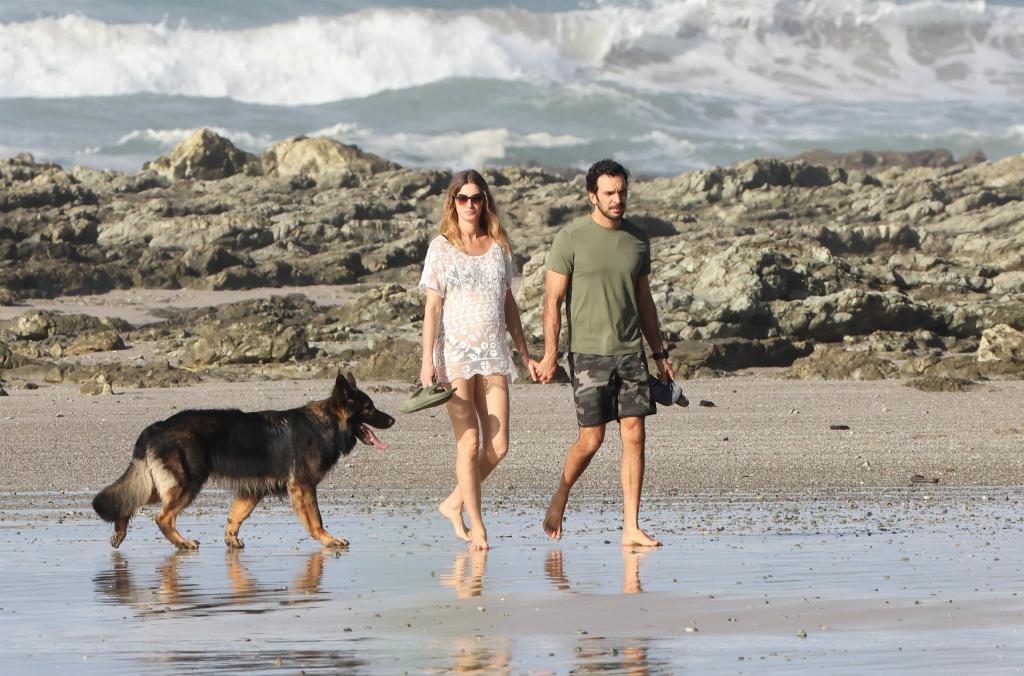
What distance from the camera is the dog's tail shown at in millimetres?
9031

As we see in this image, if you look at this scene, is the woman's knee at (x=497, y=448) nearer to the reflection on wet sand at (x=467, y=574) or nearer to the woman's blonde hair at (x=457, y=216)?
the reflection on wet sand at (x=467, y=574)

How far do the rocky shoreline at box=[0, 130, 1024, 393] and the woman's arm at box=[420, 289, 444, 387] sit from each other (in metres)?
12.4

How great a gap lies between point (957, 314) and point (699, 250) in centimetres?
663

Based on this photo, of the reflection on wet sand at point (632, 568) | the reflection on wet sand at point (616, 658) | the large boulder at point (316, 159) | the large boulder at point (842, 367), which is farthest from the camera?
the large boulder at point (316, 159)

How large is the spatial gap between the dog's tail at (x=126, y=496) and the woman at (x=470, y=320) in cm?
166

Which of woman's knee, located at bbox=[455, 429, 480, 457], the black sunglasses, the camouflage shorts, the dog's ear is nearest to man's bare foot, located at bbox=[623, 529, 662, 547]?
the camouflage shorts

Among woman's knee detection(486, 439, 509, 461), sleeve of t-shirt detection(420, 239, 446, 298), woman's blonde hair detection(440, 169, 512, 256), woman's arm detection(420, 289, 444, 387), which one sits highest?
woman's blonde hair detection(440, 169, 512, 256)

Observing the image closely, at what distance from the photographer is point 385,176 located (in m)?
72.1

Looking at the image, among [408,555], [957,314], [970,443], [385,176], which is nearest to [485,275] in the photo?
[408,555]

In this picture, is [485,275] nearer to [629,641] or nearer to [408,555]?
[408,555]

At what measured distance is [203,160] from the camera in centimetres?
7606

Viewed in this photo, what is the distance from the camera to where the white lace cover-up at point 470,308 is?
886 cm

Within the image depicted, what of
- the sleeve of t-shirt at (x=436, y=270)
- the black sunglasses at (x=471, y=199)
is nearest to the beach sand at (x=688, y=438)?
the sleeve of t-shirt at (x=436, y=270)

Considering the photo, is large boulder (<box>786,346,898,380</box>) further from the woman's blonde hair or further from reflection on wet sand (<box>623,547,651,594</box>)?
reflection on wet sand (<box>623,547,651,594</box>)
